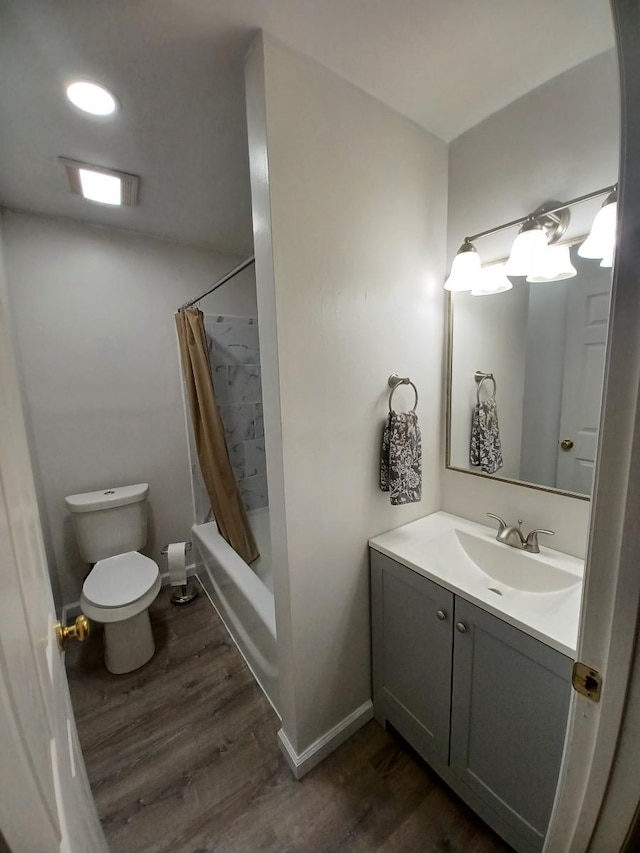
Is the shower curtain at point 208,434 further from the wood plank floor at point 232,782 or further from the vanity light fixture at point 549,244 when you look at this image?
the vanity light fixture at point 549,244

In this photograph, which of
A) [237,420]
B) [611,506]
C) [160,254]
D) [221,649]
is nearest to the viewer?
[611,506]

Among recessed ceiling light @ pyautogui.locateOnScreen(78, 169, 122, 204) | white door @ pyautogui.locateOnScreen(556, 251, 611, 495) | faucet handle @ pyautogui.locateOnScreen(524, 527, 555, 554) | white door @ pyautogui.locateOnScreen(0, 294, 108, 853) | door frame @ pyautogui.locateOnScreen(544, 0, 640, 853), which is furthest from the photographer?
recessed ceiling light @ pyautogui.locateOnScreen(78, 169, 122, 204)

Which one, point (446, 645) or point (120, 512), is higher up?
point (120, 512)

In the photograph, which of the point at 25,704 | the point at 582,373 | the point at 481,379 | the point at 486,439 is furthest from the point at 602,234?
the point at 25,704

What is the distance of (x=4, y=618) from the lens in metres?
0.34

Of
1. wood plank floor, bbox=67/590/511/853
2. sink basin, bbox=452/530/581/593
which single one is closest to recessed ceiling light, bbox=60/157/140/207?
sink basin, bbox=452/530/581/593

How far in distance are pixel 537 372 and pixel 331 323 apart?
0.84 meters

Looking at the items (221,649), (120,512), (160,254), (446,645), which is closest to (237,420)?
(120,512)

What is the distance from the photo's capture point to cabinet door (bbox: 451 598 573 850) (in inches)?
34.5

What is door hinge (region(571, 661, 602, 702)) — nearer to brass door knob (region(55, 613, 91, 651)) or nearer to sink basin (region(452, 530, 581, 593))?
sink basin (region(452, 530, 581, 593))

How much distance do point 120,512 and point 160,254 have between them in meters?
1.74

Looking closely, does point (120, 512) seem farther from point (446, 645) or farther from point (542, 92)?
point (542, 92)

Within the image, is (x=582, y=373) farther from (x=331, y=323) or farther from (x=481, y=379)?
(x=331, y=323)

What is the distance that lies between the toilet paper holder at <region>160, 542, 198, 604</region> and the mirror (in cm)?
202
